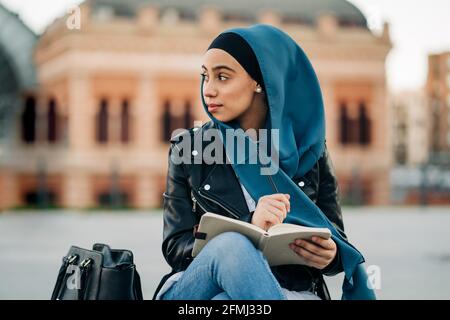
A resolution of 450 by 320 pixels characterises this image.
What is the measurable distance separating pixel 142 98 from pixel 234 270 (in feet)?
37.4

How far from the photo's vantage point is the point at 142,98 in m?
12.7

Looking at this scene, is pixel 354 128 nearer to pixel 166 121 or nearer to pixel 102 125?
pixel 166 121

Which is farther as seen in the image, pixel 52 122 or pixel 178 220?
pixel 52 122

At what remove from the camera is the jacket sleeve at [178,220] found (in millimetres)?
1627

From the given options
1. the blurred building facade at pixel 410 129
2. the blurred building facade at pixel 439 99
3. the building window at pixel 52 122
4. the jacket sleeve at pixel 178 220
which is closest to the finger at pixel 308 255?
the jacket sleeve at pixel 178 220

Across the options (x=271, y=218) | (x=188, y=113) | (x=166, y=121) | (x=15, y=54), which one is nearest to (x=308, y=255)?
(x=271, y=218)

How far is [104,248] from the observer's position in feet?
5.46

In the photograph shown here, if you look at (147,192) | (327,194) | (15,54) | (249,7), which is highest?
(249,7)

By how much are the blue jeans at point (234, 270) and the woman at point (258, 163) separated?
44 millimetres

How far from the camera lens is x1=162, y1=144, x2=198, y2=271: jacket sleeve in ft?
5.34

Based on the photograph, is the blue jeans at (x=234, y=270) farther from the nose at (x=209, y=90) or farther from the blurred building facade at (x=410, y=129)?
the blurred building facade at (x=410, y=129)

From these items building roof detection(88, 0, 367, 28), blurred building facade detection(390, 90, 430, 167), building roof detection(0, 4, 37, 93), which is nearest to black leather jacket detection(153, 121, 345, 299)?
blurred building facade detection(390, 90, 430, 167)

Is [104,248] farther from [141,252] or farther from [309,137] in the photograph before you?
[141,252]

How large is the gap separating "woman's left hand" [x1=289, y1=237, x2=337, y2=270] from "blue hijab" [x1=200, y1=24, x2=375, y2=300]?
5 centimetres
